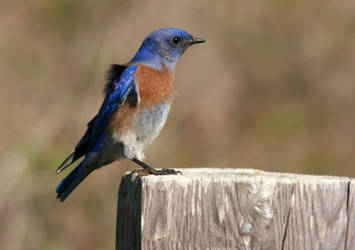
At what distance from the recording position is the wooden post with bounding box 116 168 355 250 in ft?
8.71

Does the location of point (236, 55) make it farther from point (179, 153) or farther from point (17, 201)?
point (17, 201)

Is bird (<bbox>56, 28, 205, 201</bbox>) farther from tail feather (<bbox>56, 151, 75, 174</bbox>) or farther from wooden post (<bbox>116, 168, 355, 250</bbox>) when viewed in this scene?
wooden post (<bbox>116, 168, 355, 250</bbox>)

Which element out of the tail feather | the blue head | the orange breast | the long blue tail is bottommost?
the long blue tail

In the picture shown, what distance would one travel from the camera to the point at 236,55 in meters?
8.34

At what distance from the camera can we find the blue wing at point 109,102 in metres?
4.58

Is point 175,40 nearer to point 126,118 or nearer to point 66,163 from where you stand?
point 126,118

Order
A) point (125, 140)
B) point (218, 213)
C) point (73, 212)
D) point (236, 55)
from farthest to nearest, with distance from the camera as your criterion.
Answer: point (236, 55) → point (73, 212) → point (125, 140) → point (218, 213)

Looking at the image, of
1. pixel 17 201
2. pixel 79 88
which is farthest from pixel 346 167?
pixel 17 201

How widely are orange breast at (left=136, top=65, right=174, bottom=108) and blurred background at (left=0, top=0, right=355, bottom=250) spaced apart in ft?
5.52

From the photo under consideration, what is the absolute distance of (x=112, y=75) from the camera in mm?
4844

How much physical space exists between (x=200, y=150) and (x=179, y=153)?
43 cm

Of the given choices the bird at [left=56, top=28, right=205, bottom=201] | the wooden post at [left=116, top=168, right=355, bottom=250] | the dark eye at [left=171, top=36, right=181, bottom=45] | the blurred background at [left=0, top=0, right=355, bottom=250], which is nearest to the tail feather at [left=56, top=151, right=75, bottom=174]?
the bird at [left=56, top=28, right=205, bottom=201]

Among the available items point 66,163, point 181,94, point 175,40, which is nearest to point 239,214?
point 66,163

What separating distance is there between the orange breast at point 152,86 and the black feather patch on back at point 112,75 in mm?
164
